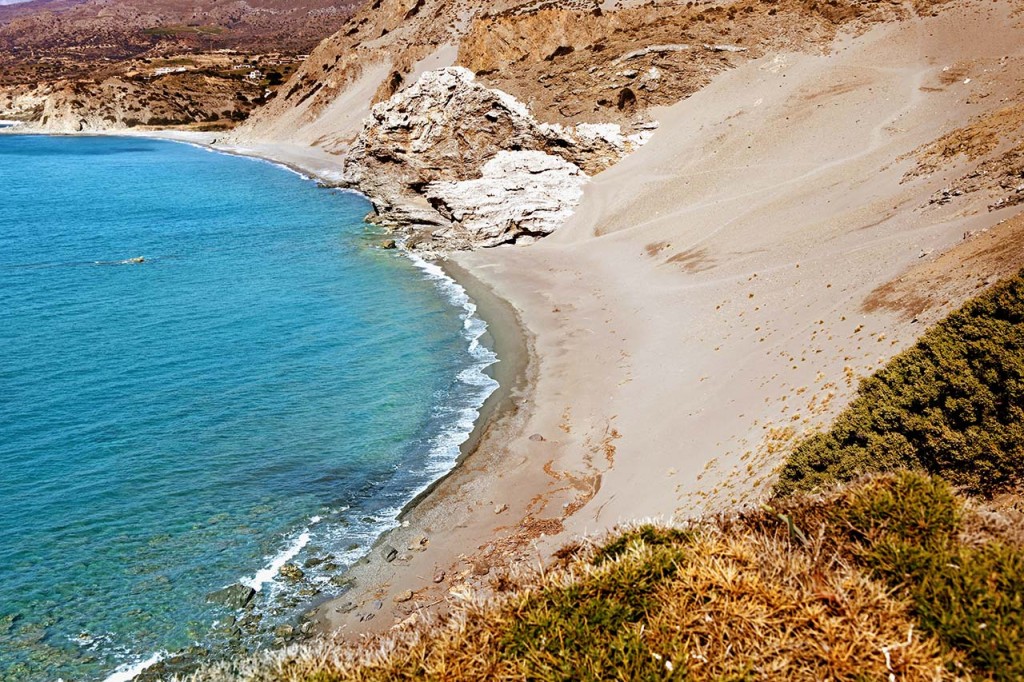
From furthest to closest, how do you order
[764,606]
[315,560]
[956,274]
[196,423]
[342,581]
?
1. [196,423]
2. [956,274]
3. [315,560]
4. [342,581]
5. [764,606]

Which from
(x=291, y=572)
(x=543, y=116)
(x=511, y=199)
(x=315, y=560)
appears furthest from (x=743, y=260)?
(x=543, y=116)

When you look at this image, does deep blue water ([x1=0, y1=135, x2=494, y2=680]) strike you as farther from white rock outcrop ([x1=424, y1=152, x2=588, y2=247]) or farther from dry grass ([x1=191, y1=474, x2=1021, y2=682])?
dry grass ([x1=191, y1=474, x2=1021, y2=682])

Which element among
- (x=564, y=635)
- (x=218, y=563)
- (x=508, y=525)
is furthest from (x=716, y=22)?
(x=564, y=635)

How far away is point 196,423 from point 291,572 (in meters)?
7.14

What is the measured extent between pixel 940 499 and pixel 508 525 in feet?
29.3

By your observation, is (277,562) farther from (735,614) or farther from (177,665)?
(735,614)

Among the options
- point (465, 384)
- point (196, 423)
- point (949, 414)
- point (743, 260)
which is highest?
point (949, 414)

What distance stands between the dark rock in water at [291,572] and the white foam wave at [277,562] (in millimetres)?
106

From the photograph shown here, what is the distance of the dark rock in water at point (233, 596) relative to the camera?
12219 mm

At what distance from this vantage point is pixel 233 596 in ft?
40.5

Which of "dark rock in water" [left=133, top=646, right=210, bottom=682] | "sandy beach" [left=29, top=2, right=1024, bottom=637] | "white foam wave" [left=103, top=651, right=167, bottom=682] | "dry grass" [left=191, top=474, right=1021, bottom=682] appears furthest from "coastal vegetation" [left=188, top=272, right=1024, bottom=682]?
"white foam wave" [left=103, top=651, right=167, bottom=682]

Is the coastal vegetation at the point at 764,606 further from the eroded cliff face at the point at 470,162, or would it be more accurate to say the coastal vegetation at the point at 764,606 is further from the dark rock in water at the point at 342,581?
the eroded cliff face at the point at 470,162

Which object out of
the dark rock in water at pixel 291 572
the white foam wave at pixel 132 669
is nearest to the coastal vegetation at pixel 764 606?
the white foam wave at pixel 132 669

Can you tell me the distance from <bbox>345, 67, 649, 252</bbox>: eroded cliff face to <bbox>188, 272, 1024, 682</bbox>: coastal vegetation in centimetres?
2985
